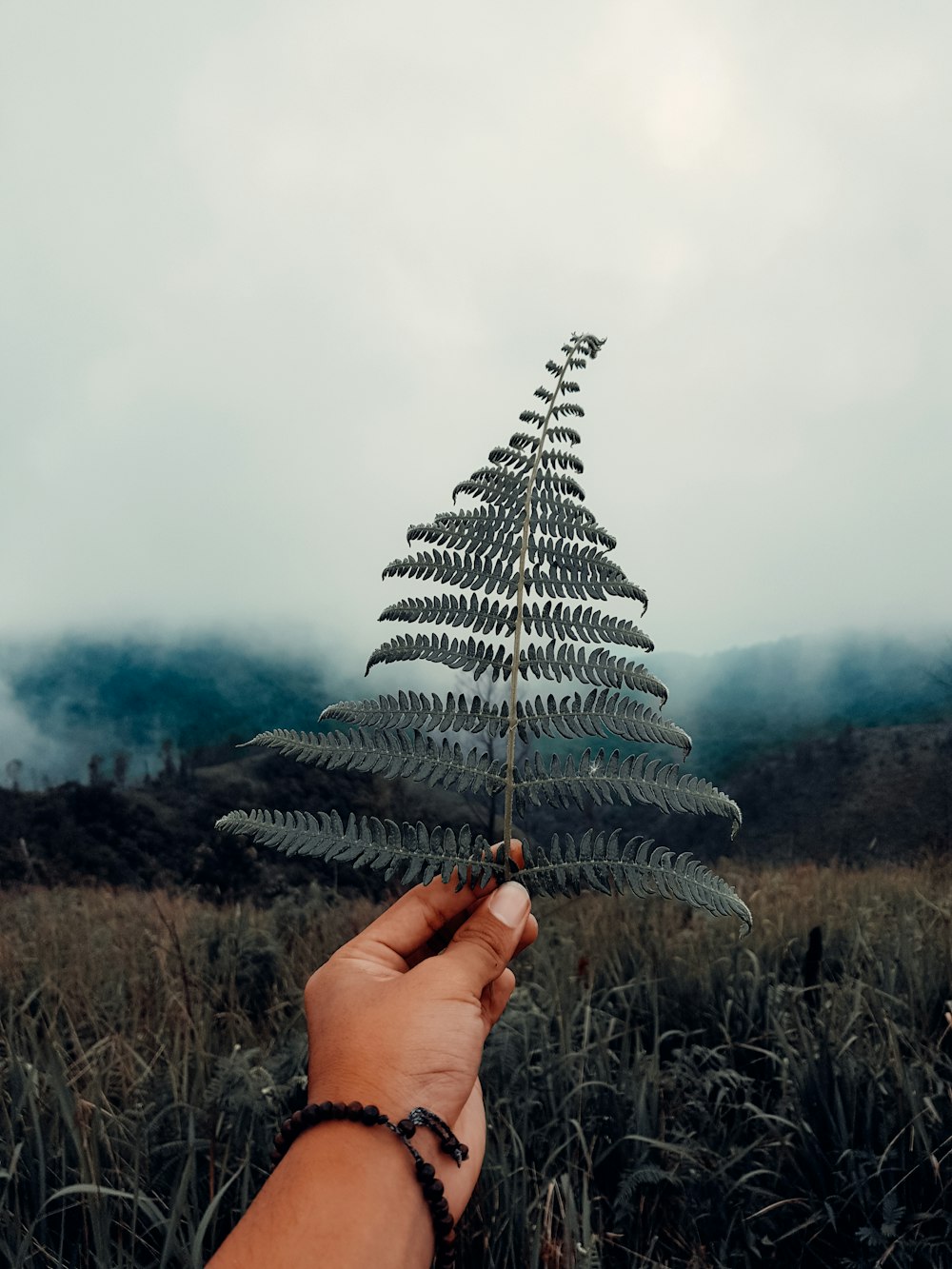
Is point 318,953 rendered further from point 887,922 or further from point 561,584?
point 561,584

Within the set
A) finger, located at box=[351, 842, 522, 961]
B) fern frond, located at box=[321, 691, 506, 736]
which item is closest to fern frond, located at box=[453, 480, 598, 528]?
fern frond, located at box=[321, 691, 506, 736]

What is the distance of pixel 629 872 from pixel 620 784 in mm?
146

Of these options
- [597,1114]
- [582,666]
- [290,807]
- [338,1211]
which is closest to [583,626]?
[582,666]

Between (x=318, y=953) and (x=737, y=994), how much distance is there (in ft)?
8.49

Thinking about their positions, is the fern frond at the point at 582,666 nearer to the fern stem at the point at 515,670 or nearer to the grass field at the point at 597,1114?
the fern stem at the point at 515,670

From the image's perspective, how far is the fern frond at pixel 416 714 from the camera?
147cm

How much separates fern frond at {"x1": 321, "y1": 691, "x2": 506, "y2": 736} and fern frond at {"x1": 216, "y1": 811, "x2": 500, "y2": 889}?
0.16 meters

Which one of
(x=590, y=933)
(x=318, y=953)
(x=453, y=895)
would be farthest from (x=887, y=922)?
(x=453, y=895)

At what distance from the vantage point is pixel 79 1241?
2646 mm

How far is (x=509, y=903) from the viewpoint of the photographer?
151cm

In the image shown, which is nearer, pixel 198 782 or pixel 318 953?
pixel 318 953

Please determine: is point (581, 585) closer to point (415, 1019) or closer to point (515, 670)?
point (515, 670)

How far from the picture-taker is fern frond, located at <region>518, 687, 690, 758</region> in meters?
1.46

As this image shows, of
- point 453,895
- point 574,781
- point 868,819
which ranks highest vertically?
point 574,781
